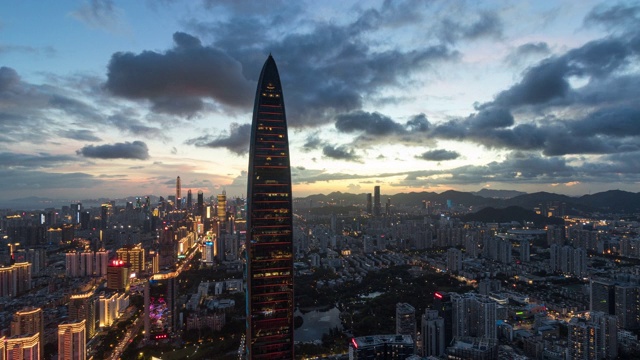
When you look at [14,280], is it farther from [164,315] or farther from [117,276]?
[164,315]

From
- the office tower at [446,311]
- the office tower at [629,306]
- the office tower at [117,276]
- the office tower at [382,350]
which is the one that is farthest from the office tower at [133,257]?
the office tower at [629,306]

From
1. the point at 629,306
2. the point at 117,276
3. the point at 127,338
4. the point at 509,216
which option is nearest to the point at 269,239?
the point at 127,338

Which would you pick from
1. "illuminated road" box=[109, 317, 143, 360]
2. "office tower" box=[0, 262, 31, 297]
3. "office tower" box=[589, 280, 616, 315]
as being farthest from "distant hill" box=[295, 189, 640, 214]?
"office tower" box=[0, 262, 31, 297]

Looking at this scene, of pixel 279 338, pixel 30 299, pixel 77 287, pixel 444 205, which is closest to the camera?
pixel 279 338

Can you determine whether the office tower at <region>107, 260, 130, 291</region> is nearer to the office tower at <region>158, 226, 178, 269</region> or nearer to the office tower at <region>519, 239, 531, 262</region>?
the office tower at <region>158, 226, 178, 269</region>

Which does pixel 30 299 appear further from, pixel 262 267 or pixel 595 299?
pixel 595 299

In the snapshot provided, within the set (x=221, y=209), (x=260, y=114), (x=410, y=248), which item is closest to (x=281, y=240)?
(x=260, y=114)

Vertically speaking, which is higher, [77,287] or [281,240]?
A: [281,240]
